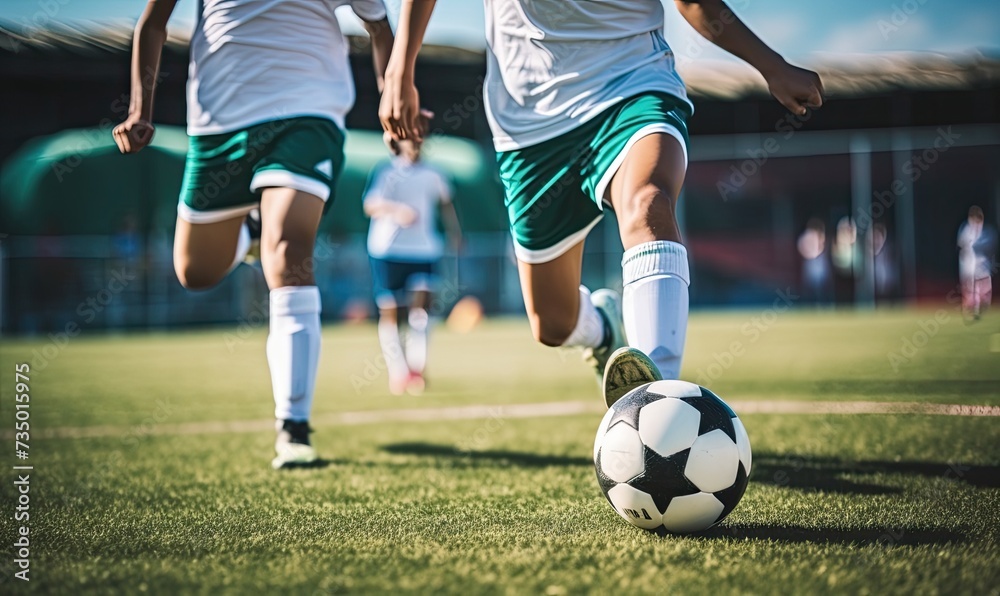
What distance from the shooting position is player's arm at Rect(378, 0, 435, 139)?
266cm

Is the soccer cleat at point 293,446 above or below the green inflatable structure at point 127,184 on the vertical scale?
below

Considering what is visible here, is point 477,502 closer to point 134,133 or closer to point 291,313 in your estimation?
point 291,313

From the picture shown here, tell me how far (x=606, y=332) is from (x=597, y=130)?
4.29 feet

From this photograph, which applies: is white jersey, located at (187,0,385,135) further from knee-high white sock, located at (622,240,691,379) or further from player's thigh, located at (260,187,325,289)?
knee-high white sock, located at (622,240,691,379)

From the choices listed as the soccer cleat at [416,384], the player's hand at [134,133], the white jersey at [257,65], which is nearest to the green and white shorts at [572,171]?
the white jersey at [257,65]

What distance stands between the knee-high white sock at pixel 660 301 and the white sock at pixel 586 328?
113 cm

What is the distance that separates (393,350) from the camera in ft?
25.7

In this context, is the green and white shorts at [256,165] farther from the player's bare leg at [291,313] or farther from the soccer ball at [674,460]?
the soccer ball at [674,460]

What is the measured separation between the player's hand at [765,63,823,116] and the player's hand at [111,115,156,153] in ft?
8.68

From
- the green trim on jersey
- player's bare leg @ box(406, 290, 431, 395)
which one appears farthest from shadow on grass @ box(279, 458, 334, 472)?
player's bare leg @ box(406, 290, 431, 395)

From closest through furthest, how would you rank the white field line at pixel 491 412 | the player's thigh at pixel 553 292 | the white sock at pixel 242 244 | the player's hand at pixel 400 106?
the player's hand at pixel 400 106 → the player's thigh at pixel 553 292 → the white sock at pixel 242 244 → the white field line at pixel 491 412

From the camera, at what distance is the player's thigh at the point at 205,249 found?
382 cm

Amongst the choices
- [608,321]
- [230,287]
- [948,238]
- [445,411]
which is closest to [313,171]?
[608,321]

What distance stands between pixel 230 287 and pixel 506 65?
1772 centimetres
